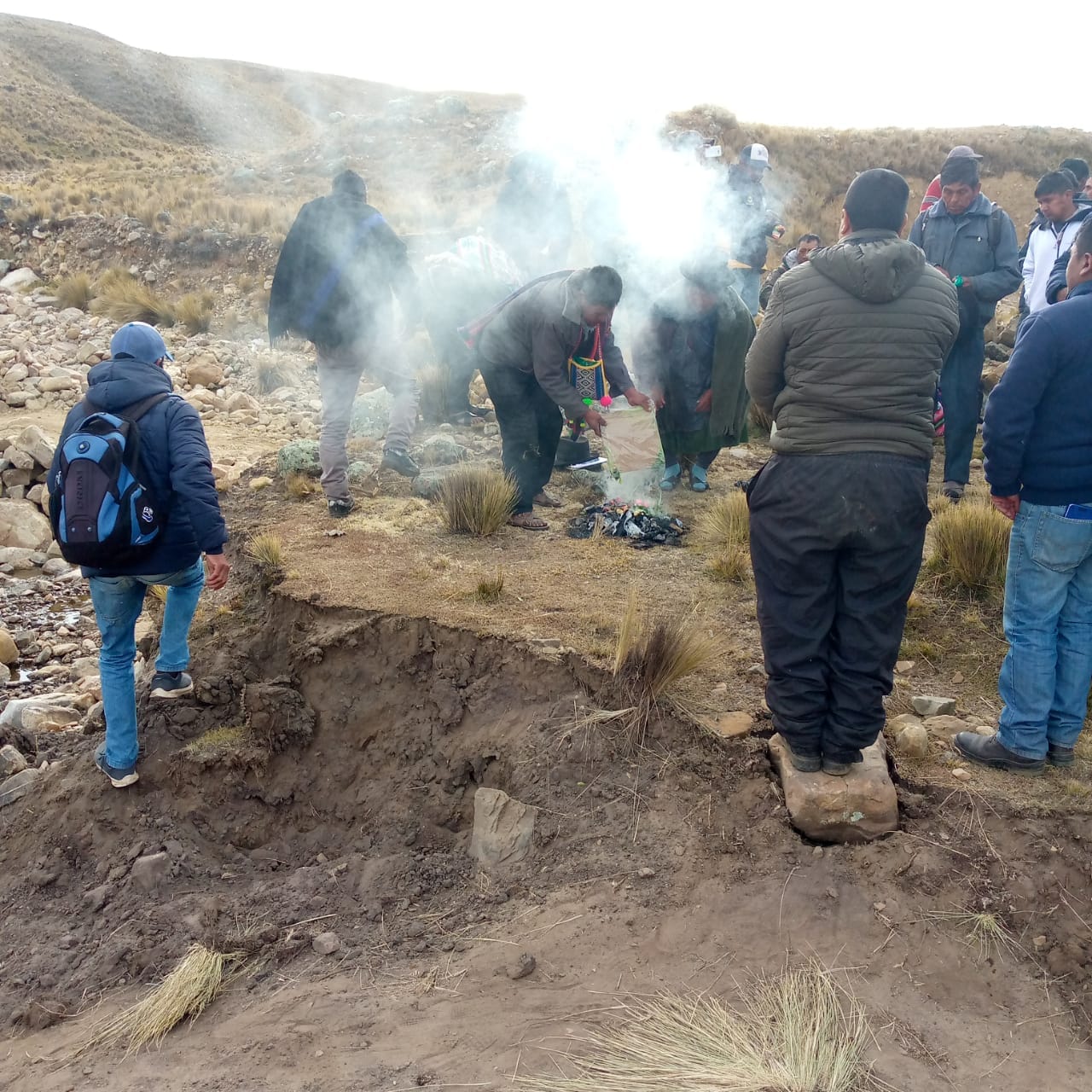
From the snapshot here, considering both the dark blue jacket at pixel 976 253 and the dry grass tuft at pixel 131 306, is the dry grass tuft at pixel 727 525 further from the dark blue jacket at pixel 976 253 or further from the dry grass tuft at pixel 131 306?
the dry grass tuft at pixel 131 306

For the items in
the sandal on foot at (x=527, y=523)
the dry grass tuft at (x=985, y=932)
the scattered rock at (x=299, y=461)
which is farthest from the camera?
the scattered rock at (x=299, y=461)

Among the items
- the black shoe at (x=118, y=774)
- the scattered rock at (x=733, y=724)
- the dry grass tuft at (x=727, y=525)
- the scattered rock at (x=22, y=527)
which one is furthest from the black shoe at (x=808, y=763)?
the scattered rock at (x=22, y=527)

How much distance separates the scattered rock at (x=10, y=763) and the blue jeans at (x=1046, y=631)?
14.1ft

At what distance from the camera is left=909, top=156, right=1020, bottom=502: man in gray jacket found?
545cm

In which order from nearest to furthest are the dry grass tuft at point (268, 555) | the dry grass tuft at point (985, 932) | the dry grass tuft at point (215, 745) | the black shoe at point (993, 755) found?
1. the dry grass tuft at point (985, 932)
2. the black shoe at point (993, 755)
3. the dry grass tuft at point (215, 745)
4. the dry grass tuft at point (268, 555)

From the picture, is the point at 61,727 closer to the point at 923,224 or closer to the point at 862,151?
the point at 923,224

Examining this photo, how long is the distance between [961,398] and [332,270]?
4162mm

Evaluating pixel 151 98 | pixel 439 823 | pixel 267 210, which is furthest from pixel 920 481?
pixel 151 98

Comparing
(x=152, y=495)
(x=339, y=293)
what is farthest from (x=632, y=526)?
(x=152, y=495)

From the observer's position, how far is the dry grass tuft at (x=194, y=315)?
1188 cm

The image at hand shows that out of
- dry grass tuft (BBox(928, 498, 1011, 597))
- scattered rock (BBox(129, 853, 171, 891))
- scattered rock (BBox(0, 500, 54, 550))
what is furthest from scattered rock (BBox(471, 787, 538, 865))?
scattered rock (BBox(0, 500, 54, 550))

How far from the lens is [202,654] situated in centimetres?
459

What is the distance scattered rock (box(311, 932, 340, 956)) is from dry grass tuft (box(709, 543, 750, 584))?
111 inches

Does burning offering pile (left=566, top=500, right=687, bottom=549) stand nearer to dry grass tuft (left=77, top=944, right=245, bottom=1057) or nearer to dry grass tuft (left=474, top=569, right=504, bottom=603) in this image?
dry grass tuft (left=474, top=569, right=504, bottom=603)
